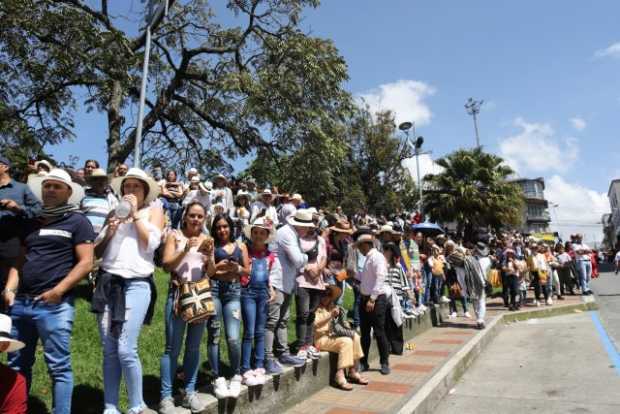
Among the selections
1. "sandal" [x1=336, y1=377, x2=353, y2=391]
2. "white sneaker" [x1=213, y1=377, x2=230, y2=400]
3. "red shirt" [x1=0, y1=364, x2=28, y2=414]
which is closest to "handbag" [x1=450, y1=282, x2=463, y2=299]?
"sandal" [x1=336, y1=377, x2=353, y2=391]

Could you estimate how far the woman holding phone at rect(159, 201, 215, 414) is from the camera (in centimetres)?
362

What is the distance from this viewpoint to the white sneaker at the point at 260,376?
4320mm

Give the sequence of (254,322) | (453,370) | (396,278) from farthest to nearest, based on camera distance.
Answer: (396,278), (453,370), (254,322)

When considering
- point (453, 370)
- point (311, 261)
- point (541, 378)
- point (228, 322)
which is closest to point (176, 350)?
point (228, 322)

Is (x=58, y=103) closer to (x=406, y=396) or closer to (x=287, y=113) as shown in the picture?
(x=287, y=113)

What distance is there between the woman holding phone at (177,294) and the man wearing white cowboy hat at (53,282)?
2.29 ft

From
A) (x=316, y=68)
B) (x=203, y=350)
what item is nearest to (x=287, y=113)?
(x=316, y=68)

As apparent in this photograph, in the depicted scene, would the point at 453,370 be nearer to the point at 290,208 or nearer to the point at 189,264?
the point at 189,264

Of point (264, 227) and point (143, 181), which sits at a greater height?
point (143, 181)

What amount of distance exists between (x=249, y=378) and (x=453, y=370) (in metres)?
3.66

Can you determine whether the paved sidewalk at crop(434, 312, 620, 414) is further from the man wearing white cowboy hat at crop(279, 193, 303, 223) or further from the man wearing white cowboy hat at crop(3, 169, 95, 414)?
the man wearing white cowboy hat at crop(279, 193, 303, 223)

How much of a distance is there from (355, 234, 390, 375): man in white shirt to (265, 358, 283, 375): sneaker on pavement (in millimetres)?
1990

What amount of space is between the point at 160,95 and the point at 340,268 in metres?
13.8

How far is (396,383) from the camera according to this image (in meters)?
5.89
